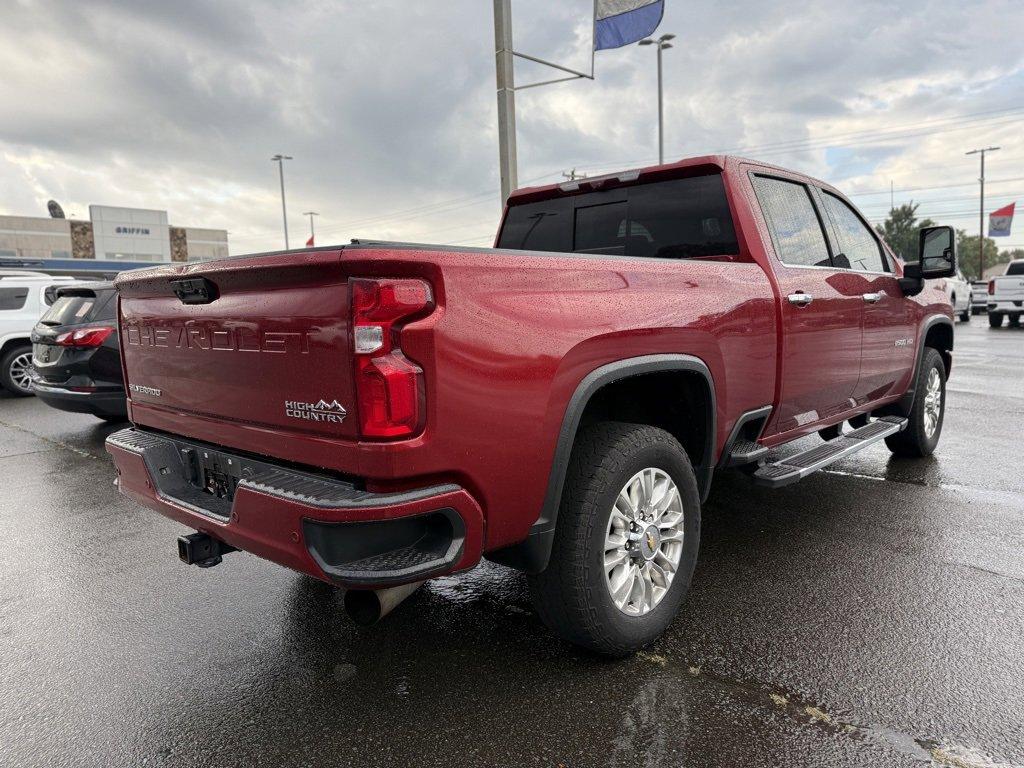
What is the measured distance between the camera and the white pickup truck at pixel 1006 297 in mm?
19094

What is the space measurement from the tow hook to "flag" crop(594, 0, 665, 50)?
9.40m

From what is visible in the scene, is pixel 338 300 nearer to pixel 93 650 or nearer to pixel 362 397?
pixel 362 397

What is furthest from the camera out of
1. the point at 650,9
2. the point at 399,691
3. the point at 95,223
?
the point at 95,223

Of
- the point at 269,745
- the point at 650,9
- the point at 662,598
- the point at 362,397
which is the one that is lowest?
the point at 269,745

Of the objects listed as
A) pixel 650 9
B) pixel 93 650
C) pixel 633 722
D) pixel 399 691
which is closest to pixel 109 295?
pixel 93 650

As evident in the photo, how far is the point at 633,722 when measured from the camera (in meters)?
2.35

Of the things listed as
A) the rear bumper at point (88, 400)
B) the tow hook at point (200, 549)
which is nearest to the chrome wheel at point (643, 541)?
the tow hook at point (200, 549)

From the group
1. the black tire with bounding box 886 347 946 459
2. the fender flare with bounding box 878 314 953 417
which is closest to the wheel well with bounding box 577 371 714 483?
the fender flare with bounding box 878 314 953 417

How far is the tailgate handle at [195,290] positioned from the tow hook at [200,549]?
86 cm

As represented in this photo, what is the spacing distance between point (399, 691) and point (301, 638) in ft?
2.09

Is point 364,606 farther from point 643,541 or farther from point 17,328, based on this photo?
point 17,328

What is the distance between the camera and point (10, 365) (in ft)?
34.1

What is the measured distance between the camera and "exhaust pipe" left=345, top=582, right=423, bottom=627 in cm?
225

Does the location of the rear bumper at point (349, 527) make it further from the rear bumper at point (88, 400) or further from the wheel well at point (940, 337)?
the rear bumper at point (88, 400)
